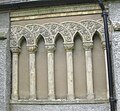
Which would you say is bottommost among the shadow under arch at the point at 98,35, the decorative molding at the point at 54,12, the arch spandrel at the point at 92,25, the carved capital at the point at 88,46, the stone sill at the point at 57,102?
the stone sill at the point at 57,102

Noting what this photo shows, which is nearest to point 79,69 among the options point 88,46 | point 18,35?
point 88,46

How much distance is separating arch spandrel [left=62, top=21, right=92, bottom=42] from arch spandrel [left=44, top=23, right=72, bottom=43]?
8 centimetres

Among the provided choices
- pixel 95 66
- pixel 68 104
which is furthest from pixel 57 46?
pixel 68 104

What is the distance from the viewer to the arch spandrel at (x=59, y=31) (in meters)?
5.44

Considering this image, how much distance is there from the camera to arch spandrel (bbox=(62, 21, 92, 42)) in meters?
5.36

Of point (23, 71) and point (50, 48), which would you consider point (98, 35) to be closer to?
point (50, 48)

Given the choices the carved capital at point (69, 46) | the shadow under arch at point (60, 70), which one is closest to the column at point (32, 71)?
the shadow under arch at point (60, 70)

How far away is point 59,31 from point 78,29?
435 millimetres

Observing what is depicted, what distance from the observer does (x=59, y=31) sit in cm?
551

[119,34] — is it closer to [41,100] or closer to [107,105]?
[107,105]

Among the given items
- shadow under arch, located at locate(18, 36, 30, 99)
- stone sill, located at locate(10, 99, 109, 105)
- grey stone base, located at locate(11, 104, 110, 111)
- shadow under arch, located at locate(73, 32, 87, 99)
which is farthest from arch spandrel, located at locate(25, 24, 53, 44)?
grey stone base, located at locate(11, 104, 110, 111)

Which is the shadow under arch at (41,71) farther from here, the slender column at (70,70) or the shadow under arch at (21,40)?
the slender column at (70,70)

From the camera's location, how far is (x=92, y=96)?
5.16m

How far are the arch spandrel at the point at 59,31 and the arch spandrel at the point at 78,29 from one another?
0.27ft
